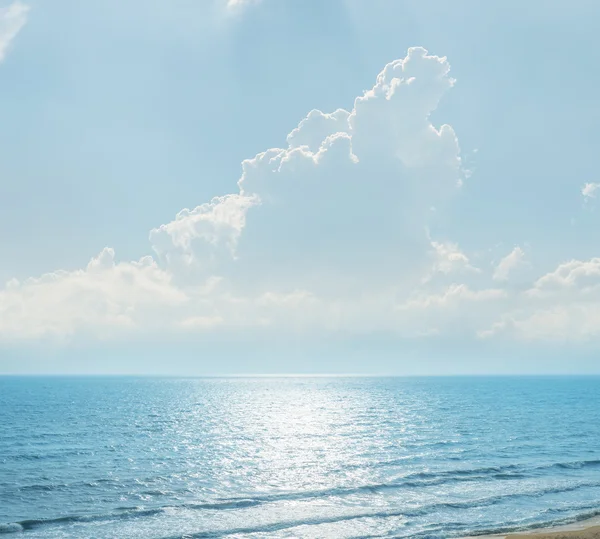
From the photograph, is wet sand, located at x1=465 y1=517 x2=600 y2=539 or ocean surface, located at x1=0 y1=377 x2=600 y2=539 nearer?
wet sand, located at x1=465 y1=517 x2=600 y2=539

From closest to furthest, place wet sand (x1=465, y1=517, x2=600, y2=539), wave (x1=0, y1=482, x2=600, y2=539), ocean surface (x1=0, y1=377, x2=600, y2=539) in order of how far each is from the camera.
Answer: wet sand (x1=465, y1=517, x2=600, y2=539), wave (x1=0, y1=482, x2=600, y2=539), ocean surface (x1=0, y1=377, x2=600, y2=539)

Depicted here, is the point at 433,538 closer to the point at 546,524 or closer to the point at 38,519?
the point at 546,524

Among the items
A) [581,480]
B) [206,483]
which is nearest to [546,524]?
[581,480]

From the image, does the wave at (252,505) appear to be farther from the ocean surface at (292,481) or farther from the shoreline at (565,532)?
the shoreline at (565,532)

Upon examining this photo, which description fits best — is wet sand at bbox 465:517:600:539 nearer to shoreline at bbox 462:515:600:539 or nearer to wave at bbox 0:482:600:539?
shoreline at bbox 462:515:600:539

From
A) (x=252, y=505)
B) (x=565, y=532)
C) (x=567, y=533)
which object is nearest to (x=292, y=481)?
(x=252, y=505)

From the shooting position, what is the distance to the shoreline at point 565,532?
3650 centimetres

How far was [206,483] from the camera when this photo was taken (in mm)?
54000

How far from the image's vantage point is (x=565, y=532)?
38.0m

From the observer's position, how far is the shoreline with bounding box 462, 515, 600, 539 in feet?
120

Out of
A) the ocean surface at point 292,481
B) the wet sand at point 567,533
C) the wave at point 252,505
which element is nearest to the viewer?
the wet sand at point 567,533

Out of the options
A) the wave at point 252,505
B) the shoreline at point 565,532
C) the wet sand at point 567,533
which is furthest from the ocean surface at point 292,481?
the wet sand at point 567,533

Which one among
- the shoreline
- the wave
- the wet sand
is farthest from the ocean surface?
the wet sand

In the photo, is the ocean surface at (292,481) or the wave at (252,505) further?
the ocean surface at (292,481)
